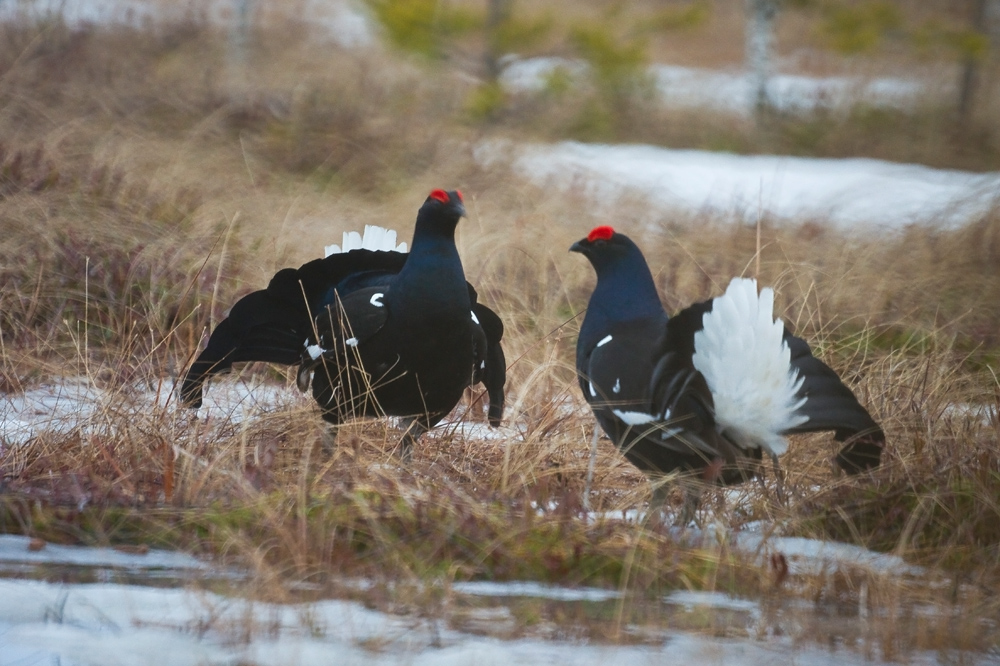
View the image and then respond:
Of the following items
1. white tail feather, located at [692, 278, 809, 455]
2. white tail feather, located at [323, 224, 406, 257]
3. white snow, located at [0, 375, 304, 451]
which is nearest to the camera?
white tail feather, located at [692, 278, 809, 455]

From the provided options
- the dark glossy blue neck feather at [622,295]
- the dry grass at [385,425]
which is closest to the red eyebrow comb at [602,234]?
the dark glossy blue neck feather at [622,295]

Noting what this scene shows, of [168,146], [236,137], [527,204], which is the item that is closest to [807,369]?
[527,204]

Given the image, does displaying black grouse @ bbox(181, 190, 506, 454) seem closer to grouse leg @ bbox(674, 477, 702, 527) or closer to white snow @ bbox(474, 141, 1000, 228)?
grouse leg @ bbox(674, 477, 702, 527)

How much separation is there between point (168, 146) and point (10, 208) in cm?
265

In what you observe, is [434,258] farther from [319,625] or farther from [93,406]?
[319,625]

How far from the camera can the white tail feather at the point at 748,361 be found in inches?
103

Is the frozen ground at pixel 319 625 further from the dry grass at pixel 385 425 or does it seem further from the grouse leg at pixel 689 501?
the grouse leg at pixel 689 501

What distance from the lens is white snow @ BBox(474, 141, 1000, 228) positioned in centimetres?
862

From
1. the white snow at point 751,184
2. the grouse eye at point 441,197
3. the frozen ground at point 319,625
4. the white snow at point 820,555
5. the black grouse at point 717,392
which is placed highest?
the white snow at point 751,184

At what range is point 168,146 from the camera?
765 centimetres

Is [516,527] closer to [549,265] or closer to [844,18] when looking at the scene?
[549,265]

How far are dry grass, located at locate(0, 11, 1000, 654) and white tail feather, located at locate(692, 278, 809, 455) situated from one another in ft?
1.17

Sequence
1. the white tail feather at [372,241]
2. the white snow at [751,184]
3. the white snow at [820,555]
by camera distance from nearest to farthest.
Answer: the white snow at [820,555]
the white tail feather at [372,241]
the white snow at [751,184]

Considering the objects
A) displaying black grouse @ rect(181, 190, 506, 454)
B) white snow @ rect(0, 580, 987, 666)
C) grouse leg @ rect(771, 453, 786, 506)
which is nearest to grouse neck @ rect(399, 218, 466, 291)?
displaying black grouse @ rect(181, 190, 506, 454)
